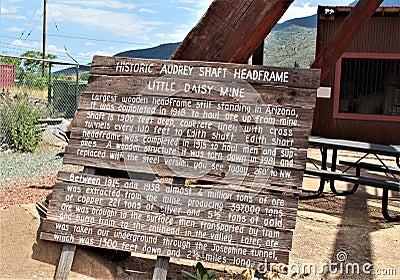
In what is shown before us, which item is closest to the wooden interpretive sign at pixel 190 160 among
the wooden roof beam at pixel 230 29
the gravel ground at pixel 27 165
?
the wooden roof beam at pixel 230 29

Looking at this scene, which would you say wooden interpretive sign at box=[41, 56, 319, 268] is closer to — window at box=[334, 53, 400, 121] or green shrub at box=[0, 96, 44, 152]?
green shrub at box=[0, 96, 44, 152]

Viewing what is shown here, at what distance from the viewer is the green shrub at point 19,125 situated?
1048cm

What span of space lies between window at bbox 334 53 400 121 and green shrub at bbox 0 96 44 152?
806 cm

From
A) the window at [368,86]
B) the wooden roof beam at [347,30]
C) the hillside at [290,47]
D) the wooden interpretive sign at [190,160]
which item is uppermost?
the hillside at [290,47]

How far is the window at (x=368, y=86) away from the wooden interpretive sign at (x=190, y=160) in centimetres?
1101

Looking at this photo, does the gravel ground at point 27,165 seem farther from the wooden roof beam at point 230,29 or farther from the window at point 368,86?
the window at point 368,86

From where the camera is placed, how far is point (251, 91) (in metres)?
3.90

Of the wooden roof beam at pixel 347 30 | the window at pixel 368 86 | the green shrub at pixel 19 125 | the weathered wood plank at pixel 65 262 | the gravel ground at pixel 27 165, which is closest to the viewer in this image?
the weathered wood plank at pixel 65 262

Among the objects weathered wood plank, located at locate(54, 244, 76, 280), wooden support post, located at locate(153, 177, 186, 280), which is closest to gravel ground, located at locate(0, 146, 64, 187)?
weathered wood plank, located at locate(54, 244, 76, 280)

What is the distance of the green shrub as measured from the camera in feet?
34.4

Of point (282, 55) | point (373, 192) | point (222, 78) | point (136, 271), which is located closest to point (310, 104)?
point (222, 78)

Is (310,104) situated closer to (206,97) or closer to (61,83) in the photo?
(206,97)

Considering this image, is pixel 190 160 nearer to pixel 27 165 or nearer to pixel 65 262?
pixel 65 262

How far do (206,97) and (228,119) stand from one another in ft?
0.79
